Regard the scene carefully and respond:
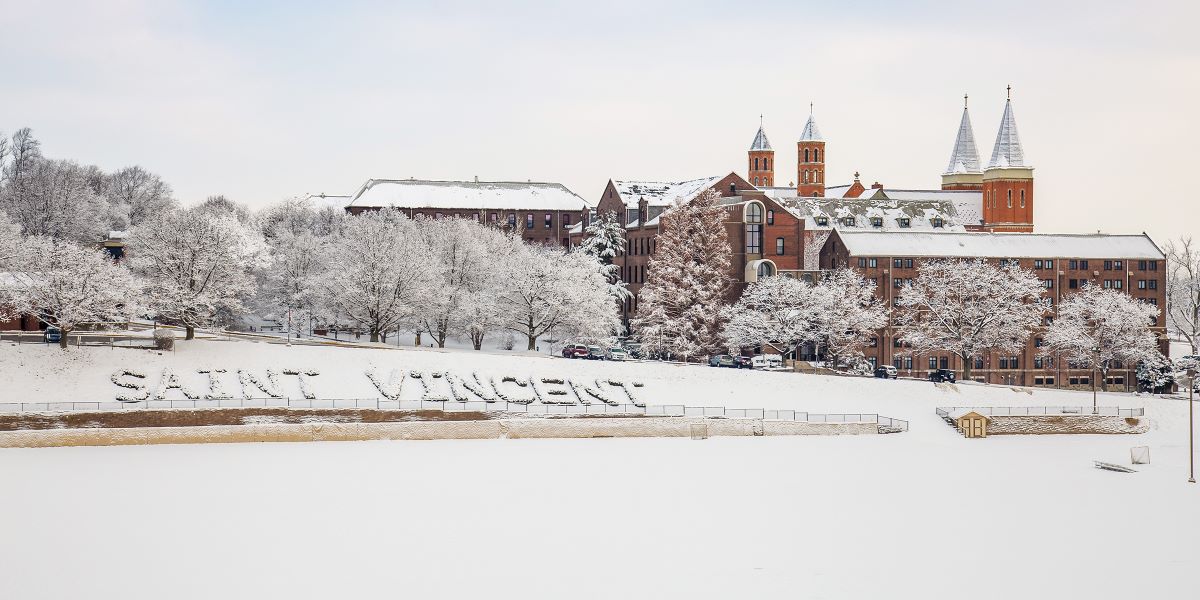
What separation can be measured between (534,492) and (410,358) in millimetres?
29299

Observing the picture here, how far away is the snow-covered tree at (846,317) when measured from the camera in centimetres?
9850

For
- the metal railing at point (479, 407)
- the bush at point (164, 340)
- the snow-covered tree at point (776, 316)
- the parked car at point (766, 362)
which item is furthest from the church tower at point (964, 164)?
the bush at point (164, 340)

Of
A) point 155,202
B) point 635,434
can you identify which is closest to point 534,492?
point 635,434

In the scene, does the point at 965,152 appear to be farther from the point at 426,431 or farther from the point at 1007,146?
the point at 426,431

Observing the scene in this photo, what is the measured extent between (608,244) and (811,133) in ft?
244

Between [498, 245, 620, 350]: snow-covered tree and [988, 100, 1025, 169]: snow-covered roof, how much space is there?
6559 centimetres

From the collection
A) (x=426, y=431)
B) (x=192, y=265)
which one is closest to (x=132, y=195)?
(x=192, y=265)

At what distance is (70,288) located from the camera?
254 feet

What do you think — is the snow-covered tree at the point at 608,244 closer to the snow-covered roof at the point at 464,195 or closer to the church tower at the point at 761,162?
the snow-covered roof at the point at 464,195

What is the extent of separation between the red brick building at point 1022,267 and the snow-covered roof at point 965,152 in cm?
5773

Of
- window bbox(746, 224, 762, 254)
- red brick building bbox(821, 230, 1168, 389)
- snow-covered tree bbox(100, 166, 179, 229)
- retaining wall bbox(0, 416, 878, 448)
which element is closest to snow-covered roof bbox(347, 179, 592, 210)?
snow-covered tree bbox(100, 166, 179, 229)

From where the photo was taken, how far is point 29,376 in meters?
71.1

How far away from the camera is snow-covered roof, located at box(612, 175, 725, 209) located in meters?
121

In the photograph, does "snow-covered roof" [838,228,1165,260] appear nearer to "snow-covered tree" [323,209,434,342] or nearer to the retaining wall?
"snow-covered tree" [323,209,434,342]
